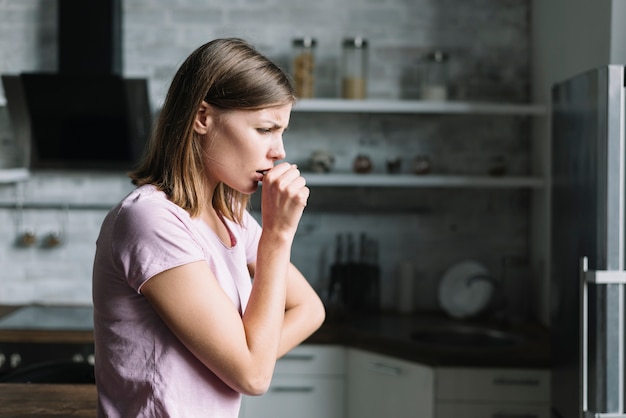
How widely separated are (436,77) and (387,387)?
1.41 m

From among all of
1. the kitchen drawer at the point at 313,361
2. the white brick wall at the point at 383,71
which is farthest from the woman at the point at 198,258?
the white brick wall at the point at 383,71

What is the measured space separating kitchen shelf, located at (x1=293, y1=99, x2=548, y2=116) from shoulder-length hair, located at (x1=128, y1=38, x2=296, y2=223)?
2.27m

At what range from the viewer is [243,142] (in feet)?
4.07

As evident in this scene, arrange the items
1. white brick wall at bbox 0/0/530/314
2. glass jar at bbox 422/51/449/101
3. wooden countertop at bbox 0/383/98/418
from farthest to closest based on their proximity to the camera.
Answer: white brick wall at bbox 0/0/530/314 < glass jar at bbox 422/51/449/101 < wooden countertop at bbox 0/383/98/418

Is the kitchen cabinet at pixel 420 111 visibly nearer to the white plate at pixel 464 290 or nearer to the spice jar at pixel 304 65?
the spice jar at pixel 304 65

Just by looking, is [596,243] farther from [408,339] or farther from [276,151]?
[276,151]

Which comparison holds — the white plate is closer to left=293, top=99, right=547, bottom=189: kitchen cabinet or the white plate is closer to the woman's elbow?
left=293, top=99, right=547, bottom=189: kitchen cabinet

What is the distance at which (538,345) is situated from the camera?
10.2 ft

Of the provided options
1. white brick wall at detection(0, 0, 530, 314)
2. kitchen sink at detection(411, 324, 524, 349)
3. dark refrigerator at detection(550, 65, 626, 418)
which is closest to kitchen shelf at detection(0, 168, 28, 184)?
white brick wall at detection(0, 0, 530, 314)

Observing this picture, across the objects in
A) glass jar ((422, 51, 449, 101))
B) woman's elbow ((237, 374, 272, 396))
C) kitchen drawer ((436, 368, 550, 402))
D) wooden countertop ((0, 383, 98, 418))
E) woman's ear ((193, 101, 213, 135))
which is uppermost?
glass jar ((422, 51, 449, 101))

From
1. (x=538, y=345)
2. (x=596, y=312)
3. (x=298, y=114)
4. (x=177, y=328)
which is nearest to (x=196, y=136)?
(x=177, y=328)

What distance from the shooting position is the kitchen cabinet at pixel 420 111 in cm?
355

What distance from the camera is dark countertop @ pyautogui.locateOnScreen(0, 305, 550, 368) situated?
9.73 ft

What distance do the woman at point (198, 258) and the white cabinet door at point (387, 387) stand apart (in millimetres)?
1824
